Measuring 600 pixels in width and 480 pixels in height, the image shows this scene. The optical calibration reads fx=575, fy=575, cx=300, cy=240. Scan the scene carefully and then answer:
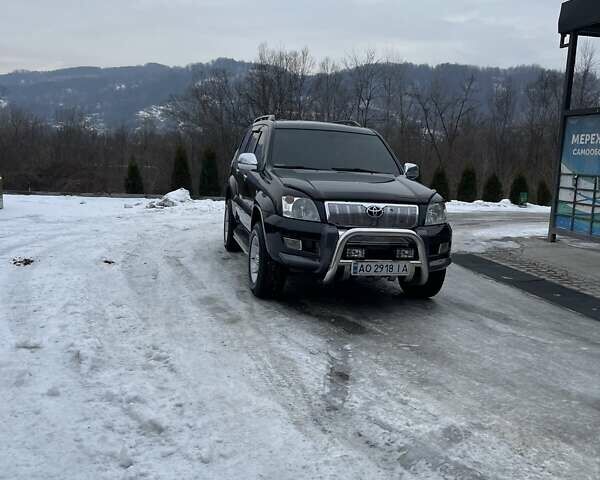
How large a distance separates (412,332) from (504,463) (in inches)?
88.7

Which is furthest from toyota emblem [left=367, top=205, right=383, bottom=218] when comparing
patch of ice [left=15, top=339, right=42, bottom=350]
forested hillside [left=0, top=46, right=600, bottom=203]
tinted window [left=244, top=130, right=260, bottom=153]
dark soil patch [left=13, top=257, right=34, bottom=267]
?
forested hillside [left=0, top=46, right=600, bottom=203]

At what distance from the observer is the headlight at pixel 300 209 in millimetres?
5488

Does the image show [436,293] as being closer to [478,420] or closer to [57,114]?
[478,420]

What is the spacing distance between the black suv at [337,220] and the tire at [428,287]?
1cm

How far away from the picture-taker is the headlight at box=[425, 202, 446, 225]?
5766mm

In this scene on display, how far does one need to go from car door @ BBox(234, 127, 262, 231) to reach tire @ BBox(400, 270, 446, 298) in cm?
199

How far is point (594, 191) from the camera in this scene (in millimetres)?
10781

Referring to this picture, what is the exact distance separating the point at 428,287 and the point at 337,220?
5.41 ft

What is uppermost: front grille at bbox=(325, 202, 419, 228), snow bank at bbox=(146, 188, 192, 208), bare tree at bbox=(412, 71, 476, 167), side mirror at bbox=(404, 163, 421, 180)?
bare tree at bbox=(412, 71, 476, 167)

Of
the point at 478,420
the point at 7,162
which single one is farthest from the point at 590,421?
the point at 7,162

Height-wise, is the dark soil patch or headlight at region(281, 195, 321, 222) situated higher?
headlight at region(281, 195, 321, 222)

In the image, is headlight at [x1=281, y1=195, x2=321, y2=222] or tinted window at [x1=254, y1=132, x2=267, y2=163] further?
tinted window at [x1=254, y1=132, x2=267, y2=163]

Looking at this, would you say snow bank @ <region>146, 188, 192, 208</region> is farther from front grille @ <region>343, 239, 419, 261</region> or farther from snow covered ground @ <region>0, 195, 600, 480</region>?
front grille @ <region>343, 239, 419, 261</region>

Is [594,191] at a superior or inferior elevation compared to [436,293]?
superior
